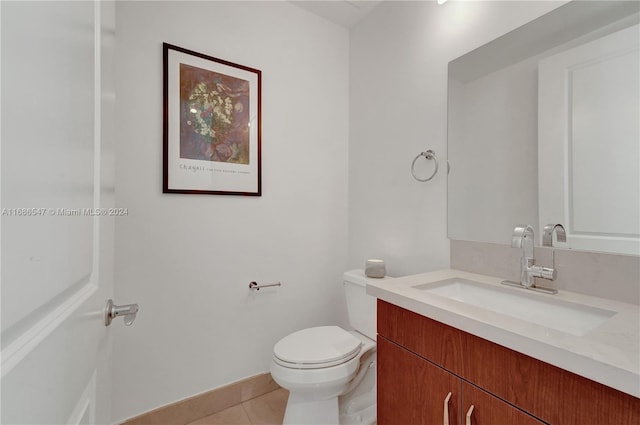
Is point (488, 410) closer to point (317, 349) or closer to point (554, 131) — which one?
point (317, 349)

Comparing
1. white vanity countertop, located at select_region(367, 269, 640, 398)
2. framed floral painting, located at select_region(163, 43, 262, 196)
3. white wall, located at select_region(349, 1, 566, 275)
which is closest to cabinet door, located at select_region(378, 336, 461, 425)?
white vanity countertop, located at select_region(367, 269, 640, 398)

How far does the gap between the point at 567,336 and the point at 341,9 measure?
2115 mm

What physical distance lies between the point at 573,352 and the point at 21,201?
2.95 ft

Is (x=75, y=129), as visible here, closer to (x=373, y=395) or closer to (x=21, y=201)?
(x=21, y=201)

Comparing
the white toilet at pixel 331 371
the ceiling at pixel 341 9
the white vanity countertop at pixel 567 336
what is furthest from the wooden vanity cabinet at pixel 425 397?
the ceiling at pixel 341 9

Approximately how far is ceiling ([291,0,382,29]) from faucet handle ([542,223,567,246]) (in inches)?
65.5

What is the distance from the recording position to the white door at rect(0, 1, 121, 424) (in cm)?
28

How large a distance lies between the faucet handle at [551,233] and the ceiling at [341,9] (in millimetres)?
1663

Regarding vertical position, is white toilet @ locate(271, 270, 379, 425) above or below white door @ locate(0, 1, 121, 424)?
below

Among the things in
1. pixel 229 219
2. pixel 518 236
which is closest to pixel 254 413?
pixel 229 219

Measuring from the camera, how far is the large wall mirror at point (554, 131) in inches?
36.5

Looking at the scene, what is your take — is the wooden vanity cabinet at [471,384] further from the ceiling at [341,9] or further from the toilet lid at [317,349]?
the ceiling at [341,9]

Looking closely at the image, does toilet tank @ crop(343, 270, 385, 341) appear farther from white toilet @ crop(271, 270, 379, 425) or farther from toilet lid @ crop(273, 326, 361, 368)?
toilet lid @ crop(273, 326, 361, 368)

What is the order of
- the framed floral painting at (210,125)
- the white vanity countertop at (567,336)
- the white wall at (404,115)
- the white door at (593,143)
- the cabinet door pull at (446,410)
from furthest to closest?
the framed floral painting at (210,125) → the white wall at (404,115) → the white door at (593,143) → the cabinet door pull at (446,410) → the white vanity countertop at (567,336)
